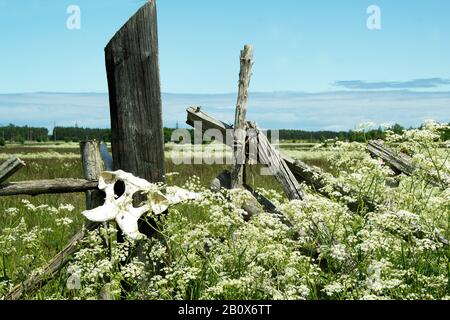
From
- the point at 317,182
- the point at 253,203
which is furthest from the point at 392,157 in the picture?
the point at 253,203

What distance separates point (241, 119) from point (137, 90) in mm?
1728

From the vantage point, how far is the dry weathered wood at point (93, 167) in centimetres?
634

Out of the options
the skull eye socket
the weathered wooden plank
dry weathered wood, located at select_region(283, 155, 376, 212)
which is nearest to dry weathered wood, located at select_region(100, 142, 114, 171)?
the skull eye socket

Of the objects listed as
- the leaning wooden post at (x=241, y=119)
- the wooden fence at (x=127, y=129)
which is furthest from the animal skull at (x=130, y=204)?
the leaning wooden post at (x=241, y=119)

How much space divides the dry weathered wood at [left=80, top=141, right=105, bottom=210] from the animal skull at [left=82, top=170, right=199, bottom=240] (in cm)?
54

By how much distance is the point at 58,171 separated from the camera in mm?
19109

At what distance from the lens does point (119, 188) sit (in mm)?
5945

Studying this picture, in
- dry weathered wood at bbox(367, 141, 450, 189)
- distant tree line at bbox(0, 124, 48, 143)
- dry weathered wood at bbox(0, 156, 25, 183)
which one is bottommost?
distant tree line at bbox(0, 124, 48, 143)

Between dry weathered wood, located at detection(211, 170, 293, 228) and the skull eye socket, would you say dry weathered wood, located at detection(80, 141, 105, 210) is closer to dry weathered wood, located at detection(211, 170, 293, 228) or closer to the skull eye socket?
the skull eye socket

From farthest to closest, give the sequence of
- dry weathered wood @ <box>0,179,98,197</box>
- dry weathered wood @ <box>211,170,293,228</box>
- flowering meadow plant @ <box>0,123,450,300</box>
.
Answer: dry weathered wood @ <box>211,170,293,228</box>
dry weathered wood @ <box>0,179,98,197</box>
flowering meadow plant @ <box>0,123,450,300</box>

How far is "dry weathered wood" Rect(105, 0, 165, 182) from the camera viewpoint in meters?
5.75

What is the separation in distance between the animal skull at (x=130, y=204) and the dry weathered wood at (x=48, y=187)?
1.63ft
